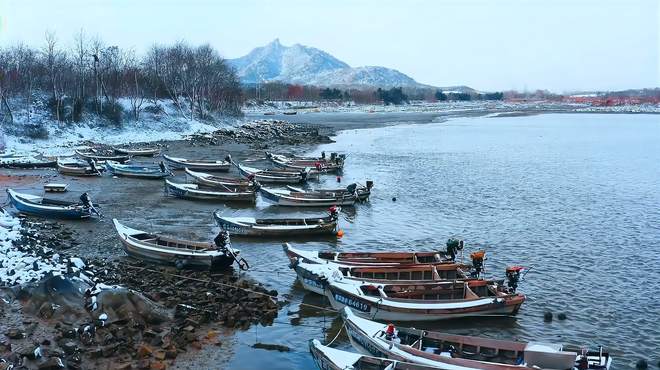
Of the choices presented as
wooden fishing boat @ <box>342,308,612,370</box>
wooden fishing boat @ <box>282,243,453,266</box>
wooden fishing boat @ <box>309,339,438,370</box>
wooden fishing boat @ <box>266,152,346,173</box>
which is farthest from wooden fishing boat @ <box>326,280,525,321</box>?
wooden fishing boat @ <box>266,152,346,173</box>

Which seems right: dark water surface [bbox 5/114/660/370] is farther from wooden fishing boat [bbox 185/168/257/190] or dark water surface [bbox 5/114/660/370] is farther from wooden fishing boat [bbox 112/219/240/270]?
wooden fishing boat [bbox 185/168/257/190]

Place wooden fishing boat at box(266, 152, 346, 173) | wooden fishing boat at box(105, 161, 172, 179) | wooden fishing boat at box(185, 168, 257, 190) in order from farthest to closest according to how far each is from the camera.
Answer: wooden fishing boat at box(266, 152, 346, 173) → wooden fishing boat at box(105, 161, 172, 179) → wooden fishing boat at box(185, 168, 257, 190)

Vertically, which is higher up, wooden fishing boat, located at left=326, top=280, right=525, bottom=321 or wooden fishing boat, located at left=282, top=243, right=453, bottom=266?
wooden fishing boat, located at left=282, top=243, right=453, bottom=266

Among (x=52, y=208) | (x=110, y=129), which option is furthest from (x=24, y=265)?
(x=110, y=129)

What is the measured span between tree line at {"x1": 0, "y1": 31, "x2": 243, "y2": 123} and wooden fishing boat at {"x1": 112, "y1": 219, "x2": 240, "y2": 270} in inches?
1762

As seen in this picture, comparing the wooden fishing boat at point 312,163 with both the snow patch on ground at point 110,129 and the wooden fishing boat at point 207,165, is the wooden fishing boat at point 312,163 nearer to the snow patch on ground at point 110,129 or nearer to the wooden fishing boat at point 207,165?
the wooden fishing boat at point 207,165

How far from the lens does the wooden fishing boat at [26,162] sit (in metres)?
46.8

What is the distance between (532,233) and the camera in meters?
32.7

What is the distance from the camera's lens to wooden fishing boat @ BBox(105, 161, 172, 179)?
4622 centimetres

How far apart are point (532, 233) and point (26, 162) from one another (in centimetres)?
3985

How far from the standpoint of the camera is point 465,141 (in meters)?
90.1

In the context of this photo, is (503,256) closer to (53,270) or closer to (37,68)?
(53,270)

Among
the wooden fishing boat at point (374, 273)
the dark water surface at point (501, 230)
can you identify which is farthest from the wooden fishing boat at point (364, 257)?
the dark water surface at point (501, 230)

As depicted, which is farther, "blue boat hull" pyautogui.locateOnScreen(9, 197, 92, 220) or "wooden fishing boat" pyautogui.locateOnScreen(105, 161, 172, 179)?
"wooden fishing boat" pyautogui.locateOnScreen(105, 161, 172, 179)
